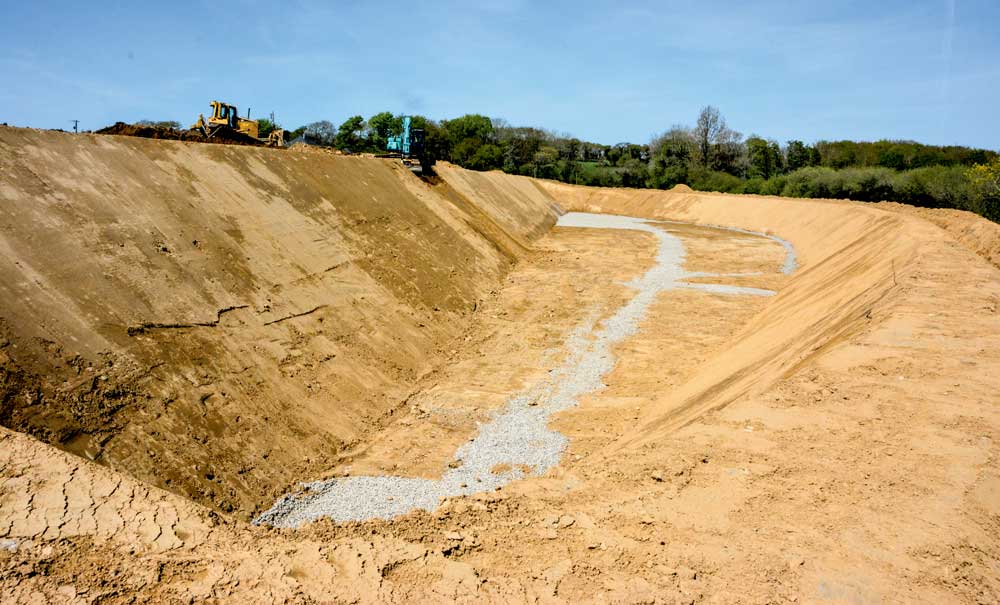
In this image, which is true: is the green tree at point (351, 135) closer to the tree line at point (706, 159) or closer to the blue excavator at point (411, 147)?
the tree line at point (706, 159)

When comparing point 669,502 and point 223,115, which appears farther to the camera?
point 223,115

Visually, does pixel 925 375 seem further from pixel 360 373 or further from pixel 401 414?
pixel 360 373

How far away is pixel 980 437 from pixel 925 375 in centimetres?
185

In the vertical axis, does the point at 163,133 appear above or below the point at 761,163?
below

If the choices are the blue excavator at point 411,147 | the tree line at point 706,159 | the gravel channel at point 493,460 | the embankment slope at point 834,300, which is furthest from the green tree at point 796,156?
the gravel channel at point 493,460

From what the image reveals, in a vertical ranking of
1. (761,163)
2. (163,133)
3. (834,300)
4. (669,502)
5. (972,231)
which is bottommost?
(669,502)

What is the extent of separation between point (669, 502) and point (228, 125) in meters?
29.0

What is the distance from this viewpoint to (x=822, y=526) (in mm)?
5750

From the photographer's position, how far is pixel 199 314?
11.1 metres

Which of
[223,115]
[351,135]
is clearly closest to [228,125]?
[223,115]

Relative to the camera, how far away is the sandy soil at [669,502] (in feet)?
17.4

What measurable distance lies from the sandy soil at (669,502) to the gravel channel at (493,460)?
414 mm

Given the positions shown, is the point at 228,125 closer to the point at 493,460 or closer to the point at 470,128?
the point at 493,460

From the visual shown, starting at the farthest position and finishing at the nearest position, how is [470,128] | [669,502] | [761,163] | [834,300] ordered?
[470,128]
[761,163]
[834,300]
[669,502]
